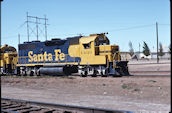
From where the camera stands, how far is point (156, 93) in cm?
1166

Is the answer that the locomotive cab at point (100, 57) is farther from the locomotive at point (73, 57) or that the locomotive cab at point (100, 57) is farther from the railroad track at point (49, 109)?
the railroad track at point (49, 109)

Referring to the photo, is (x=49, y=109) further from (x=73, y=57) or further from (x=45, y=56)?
(x=45, y=56)

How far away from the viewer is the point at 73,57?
69.9ft

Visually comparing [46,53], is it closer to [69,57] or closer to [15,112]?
[69,57]

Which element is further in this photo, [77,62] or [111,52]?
[77,62]

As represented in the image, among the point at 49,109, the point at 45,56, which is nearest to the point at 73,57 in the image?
the point at 45,56

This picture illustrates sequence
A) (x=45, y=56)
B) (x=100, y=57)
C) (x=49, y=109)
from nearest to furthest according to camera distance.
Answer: (x=49, y=109), (x=100, y=57), (x=45, y=56)

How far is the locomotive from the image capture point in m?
19.4

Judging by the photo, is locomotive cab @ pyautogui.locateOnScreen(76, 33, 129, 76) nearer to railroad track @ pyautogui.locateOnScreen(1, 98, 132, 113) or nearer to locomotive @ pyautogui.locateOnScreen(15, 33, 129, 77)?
locomotive @ pyautogui.locateOnScreen(15, 33, 129, 77)

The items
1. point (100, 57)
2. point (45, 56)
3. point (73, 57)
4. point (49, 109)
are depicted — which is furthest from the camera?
point (45, 56)

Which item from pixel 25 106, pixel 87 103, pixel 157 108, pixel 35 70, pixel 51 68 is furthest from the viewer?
pixel 35 70

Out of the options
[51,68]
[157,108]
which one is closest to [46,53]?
[51,68]

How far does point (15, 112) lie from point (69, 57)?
46.4ft

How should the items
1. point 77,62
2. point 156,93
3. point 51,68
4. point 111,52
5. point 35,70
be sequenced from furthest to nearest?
point 35,70 → point 51,68 → point 77,62 → point 111,52 → point 156,93
